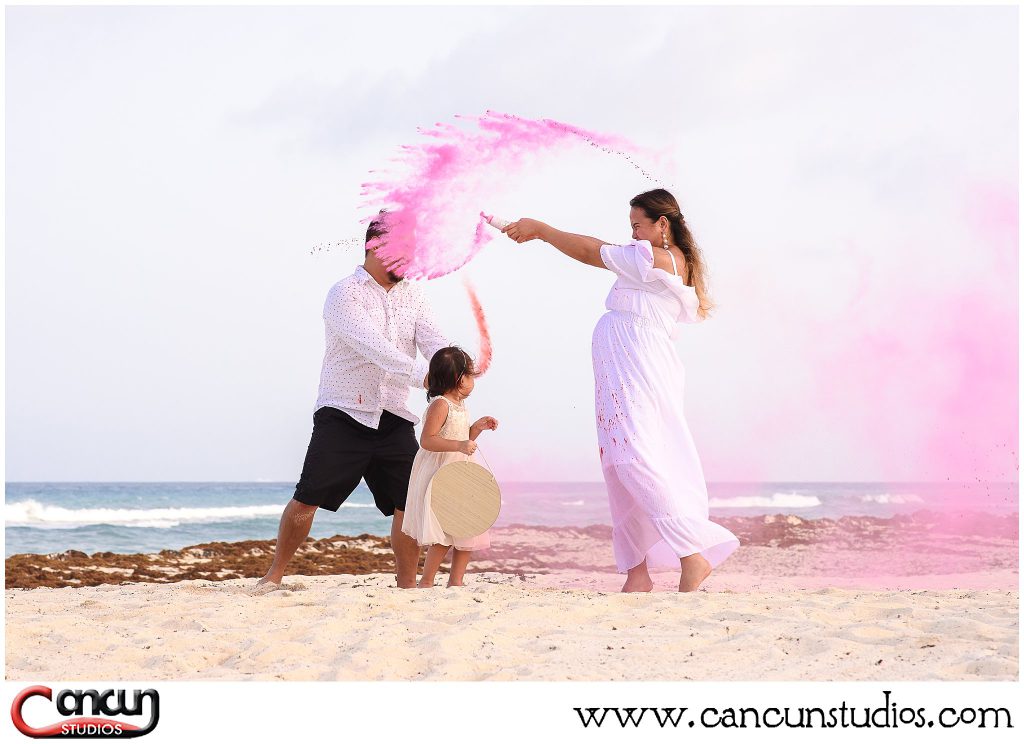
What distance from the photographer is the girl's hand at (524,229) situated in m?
5.45

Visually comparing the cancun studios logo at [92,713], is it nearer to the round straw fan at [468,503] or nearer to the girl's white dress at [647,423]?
the round straw fan at [468,503]

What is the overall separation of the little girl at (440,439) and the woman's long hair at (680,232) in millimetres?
1266

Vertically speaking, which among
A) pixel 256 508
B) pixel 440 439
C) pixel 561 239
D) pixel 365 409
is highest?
pixel 561 239

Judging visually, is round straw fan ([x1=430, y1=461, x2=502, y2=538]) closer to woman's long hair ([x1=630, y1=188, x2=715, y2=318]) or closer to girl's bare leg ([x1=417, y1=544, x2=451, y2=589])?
girl's bare leg ([x1=417, y1=544, x2=451, y2=589])

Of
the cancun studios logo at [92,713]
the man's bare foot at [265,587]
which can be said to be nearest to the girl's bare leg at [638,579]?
the man's bare foot at [265,587]

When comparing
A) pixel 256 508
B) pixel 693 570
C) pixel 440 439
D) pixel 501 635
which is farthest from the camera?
pixel 256 508

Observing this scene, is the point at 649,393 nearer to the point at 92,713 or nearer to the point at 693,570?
the point at 693,570

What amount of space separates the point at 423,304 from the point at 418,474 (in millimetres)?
1043

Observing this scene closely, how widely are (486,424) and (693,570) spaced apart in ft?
4.35

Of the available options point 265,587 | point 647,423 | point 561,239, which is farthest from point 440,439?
point 265,587

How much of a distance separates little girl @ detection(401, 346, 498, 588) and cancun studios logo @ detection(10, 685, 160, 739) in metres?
2.05

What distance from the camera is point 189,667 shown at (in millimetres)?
3965

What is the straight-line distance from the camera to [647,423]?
5449mm

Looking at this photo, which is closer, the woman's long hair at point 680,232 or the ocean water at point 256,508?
the woman's long hair at point 680,232
